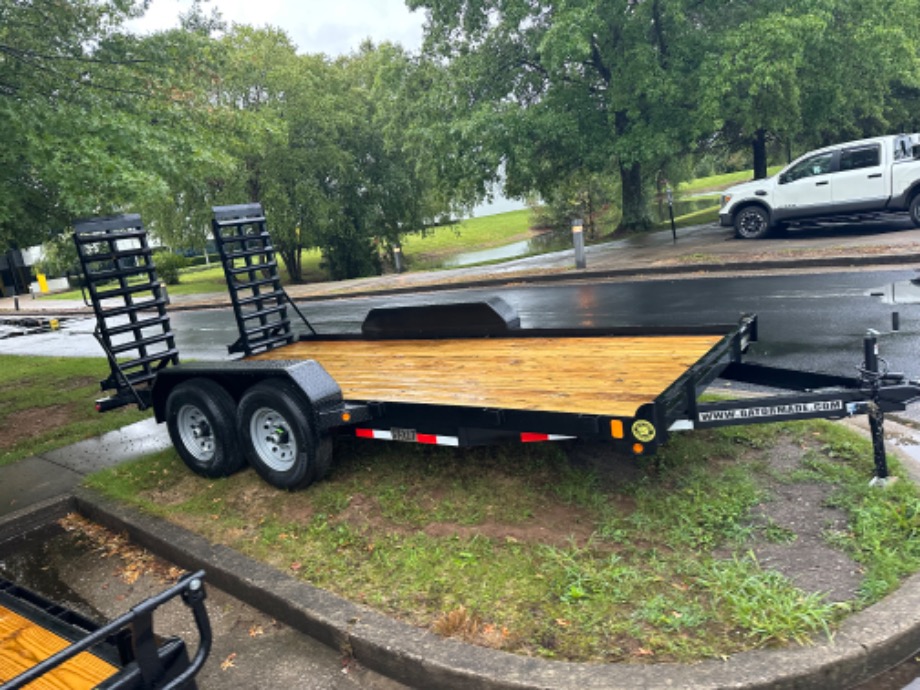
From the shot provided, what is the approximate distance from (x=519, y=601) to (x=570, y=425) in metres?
0.90

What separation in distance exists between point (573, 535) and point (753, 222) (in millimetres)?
15121

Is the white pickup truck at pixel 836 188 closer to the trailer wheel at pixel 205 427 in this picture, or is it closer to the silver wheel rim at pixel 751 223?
the silver wheel rim at pixel 751 223

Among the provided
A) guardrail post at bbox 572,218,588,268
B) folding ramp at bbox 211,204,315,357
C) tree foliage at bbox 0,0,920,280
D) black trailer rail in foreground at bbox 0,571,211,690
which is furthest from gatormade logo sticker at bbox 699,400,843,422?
guardrail post at bbox 572,218,588,268

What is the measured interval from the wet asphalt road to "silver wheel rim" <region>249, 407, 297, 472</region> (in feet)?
16.3

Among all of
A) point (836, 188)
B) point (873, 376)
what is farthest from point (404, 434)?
point (836, 188)

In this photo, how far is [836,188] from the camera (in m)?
15.6

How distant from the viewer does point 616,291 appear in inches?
535

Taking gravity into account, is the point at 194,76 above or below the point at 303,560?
above

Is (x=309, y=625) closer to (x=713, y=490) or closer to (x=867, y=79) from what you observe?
(x=713, y=490)

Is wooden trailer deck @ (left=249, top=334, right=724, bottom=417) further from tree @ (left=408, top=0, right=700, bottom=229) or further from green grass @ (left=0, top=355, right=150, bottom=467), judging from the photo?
tree @ (left=408, top=0, right=700, bottom=229)

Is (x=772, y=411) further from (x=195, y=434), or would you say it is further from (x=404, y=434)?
(x=195, y=434)

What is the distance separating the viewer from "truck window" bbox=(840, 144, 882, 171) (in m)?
15.2

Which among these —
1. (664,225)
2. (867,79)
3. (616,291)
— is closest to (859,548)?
(616,291)


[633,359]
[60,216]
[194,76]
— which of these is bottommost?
[633,359]
